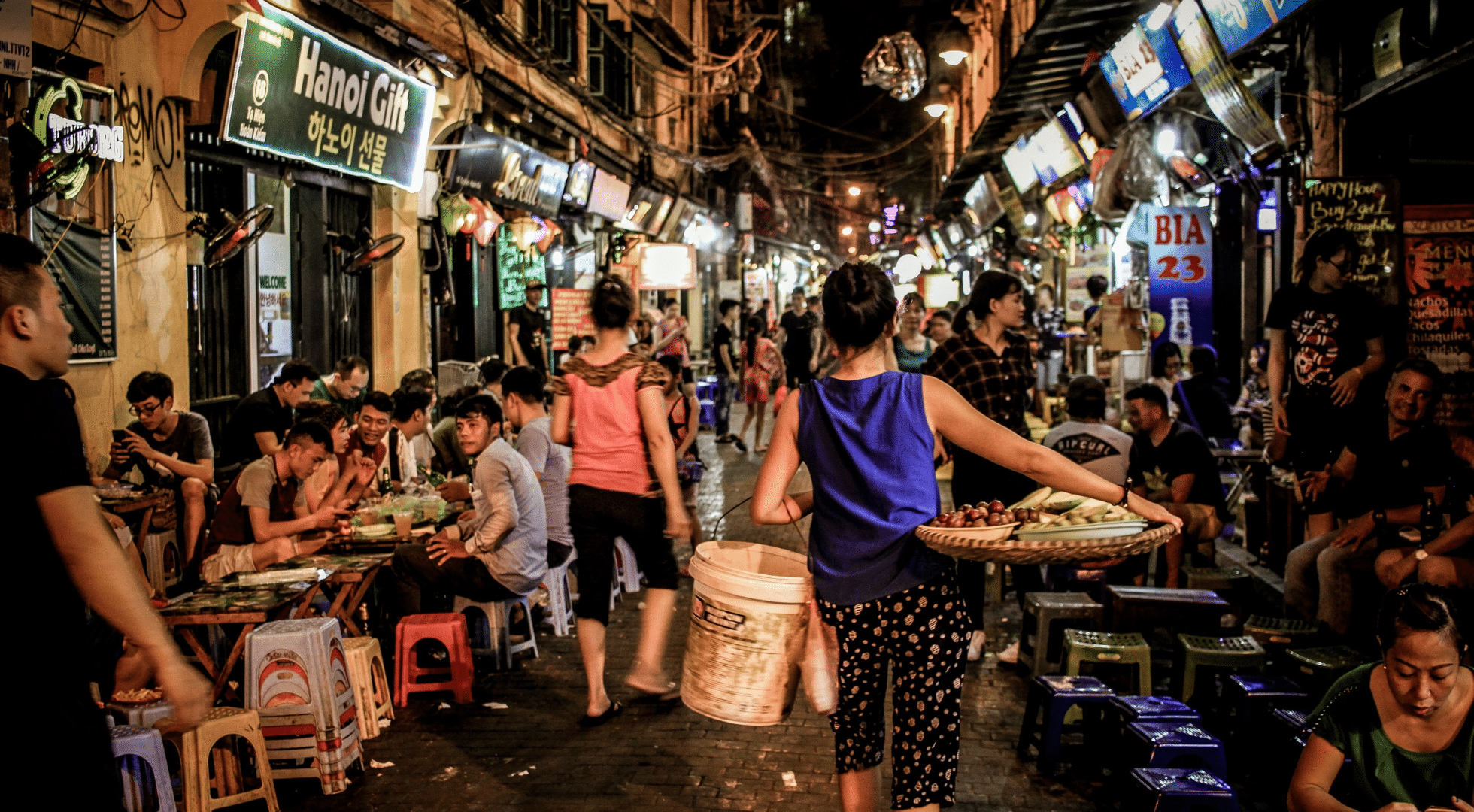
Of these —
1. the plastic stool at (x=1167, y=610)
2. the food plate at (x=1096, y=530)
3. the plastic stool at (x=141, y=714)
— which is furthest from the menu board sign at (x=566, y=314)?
the food plate at (x=1096, y=530)

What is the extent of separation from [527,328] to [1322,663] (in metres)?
13.1

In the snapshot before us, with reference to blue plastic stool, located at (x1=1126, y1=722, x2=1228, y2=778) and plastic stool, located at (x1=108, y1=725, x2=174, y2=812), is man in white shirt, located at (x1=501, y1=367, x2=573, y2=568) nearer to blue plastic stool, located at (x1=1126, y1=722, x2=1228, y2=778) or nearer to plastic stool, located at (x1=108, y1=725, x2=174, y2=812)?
plastic stool, located at (x1=108, y1=725, x2=174, y2=812)

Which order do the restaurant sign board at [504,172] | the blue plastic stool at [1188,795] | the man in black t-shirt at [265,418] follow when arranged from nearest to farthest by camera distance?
the blue plastic stool at [1188,795] → the man in black t-shirt at [265,418] → the restaurant sign board at [504,172]

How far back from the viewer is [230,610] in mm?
5258

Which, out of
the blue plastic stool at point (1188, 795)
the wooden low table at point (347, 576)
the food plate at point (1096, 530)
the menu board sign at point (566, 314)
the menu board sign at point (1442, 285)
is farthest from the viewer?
the menu board sign at point (566, 314)

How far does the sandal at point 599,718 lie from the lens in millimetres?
6020

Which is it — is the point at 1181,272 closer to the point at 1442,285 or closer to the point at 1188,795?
the point at 1442,285

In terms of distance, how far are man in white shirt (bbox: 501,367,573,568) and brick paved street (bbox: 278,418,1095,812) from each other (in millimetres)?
998

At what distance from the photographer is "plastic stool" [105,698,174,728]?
4668mm

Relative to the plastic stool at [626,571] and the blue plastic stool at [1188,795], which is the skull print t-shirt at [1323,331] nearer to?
the blue plastic stool at [1188,795]

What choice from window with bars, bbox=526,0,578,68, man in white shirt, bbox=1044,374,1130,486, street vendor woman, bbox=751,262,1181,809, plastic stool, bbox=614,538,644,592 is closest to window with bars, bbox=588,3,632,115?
window with bars, bbox=526,0,578,68

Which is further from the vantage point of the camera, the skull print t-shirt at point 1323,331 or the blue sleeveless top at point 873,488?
the skull print t-shirt at point 1323,331

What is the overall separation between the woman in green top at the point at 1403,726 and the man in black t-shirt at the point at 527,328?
13.8 metres

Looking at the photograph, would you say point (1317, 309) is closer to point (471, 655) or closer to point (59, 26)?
point (471, 655)
